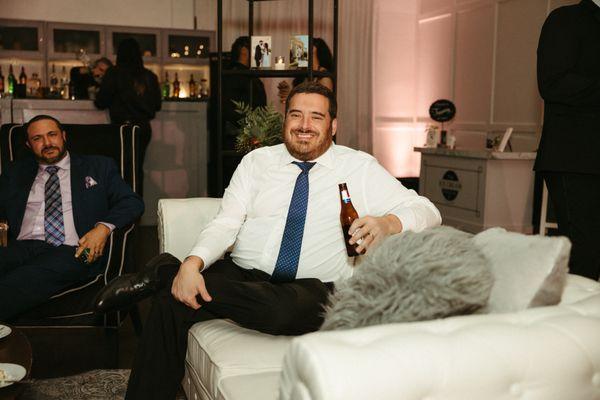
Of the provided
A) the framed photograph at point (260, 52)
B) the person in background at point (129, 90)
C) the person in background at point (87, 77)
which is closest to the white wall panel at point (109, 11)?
the person in background at point (87, 77)

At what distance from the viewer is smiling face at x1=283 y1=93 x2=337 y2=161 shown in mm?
2174

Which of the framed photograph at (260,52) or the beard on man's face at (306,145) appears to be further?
the framed photograph at (260,52)

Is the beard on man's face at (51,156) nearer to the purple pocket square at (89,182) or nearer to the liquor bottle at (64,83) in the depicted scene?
the purple pocket square at (89,182)

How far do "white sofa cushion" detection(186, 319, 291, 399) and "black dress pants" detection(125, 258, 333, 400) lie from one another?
3 centimetres

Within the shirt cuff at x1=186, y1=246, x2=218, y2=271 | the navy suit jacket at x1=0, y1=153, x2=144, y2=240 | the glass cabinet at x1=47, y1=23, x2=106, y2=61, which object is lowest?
the shirt cuff at x1=186, y1=246, x2=218, y2=271

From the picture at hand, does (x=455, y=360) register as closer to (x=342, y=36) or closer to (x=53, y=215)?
(x=53, y=215)

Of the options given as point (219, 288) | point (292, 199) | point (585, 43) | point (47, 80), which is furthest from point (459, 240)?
point (47, 80)

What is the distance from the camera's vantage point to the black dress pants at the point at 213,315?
168 centimetres

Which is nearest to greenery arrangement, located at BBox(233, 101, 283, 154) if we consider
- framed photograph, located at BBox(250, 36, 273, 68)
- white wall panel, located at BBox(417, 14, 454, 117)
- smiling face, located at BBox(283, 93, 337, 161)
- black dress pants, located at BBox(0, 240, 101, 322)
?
smiling face, located at BBox(283, 93, 337, 161)

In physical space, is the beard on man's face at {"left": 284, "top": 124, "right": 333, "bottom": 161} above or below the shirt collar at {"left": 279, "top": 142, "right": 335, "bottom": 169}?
above

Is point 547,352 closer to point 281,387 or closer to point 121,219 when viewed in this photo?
point 281,387

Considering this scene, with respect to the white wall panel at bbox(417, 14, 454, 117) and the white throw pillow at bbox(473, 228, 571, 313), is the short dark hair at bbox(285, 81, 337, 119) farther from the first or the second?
the white wall panel at bbox(417, 14, 454, 117)

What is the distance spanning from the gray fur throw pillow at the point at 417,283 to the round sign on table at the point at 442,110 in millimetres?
5417

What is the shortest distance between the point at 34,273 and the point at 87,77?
422 cm
